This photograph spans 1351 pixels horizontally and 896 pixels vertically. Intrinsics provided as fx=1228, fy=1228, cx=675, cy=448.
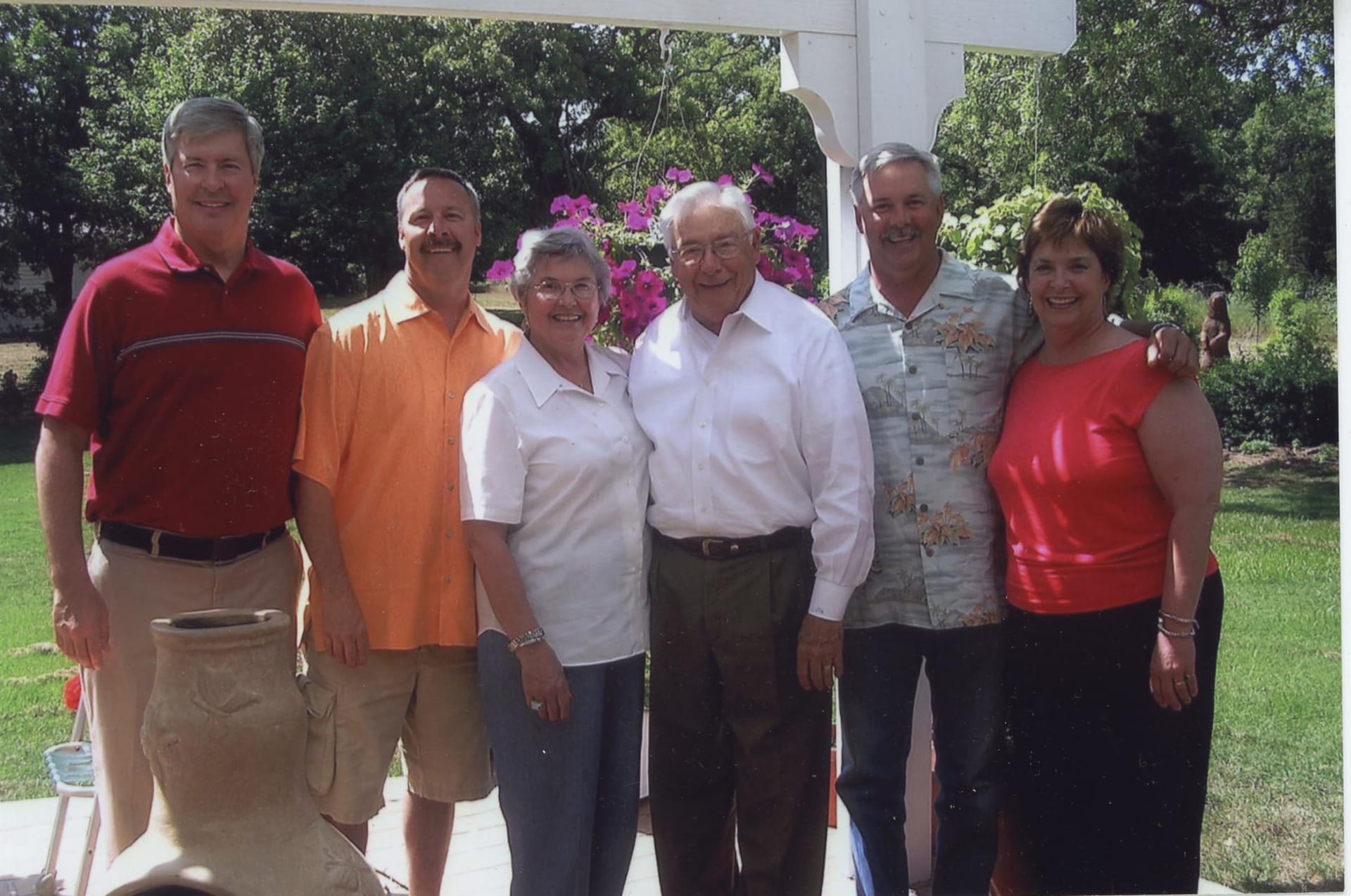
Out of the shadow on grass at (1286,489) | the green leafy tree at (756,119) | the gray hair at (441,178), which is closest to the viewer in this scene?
the gray hair at (441,178)

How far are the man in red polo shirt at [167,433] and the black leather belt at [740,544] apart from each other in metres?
0.86

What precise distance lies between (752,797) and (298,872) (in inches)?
35.4

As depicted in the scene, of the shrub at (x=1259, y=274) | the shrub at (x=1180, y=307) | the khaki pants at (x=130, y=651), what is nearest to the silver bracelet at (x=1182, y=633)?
the khaki pants at (x=130, y=651)

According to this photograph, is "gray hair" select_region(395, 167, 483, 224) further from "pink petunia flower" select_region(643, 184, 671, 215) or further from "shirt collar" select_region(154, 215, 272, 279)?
"pink petunia flower" select_region(643, 184, 671, 215)

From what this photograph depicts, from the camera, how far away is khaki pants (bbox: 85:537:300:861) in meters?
2.48

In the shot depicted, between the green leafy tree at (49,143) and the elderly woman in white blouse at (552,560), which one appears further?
the green leafy tree at (49,143)

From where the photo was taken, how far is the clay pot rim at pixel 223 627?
2.11 metres

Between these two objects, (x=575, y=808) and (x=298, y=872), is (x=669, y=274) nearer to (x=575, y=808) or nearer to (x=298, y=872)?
(x=575, y=808)

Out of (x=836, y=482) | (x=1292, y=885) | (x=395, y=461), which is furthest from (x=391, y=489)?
(x=1292, y=885)

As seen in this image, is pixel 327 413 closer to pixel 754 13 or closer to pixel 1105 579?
pixel 754 13

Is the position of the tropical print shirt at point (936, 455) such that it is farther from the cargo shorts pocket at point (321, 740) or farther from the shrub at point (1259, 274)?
the shrub at point (1259, 274)

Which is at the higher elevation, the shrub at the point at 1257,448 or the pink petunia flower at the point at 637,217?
the pink petunia flower at the point at 637,217

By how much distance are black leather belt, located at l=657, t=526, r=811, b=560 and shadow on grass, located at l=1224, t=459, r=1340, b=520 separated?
8337 millimetres

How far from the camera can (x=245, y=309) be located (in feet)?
8.21
